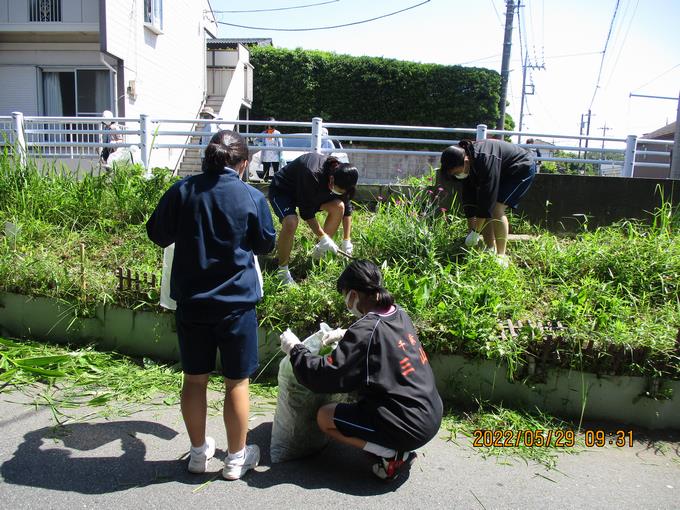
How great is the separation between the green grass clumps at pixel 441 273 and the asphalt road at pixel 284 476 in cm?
73

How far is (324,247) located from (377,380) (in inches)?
90.2

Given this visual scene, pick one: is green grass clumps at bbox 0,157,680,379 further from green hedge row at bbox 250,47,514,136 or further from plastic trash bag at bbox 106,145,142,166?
green hedge row at bbox 250,47,514,136

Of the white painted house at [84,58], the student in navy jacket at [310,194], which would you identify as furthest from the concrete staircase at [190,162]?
the student in navy jacket at [310,194]

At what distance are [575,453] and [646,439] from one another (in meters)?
0.64

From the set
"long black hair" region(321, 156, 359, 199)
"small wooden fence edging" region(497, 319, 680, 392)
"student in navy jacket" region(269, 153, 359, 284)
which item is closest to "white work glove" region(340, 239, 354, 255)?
"student in navy jacket" region(269, 153, 359, 284)

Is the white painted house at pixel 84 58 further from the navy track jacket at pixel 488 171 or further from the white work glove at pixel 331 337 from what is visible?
the white work glove at pixel 331 337

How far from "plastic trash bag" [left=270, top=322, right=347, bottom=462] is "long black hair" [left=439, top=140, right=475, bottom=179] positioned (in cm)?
236

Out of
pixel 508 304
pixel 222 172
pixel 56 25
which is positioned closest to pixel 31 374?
pixel 222 172

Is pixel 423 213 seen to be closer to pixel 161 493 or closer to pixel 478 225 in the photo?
pixel 478 225

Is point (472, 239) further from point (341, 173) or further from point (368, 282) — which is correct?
point (368, 282)

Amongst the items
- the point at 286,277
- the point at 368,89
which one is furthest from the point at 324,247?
the point at 368,89

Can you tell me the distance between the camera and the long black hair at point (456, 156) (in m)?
4.80

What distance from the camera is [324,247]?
16.1 feet

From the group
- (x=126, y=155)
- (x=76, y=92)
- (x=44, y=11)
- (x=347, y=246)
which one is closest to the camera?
(x=347, y=246)
